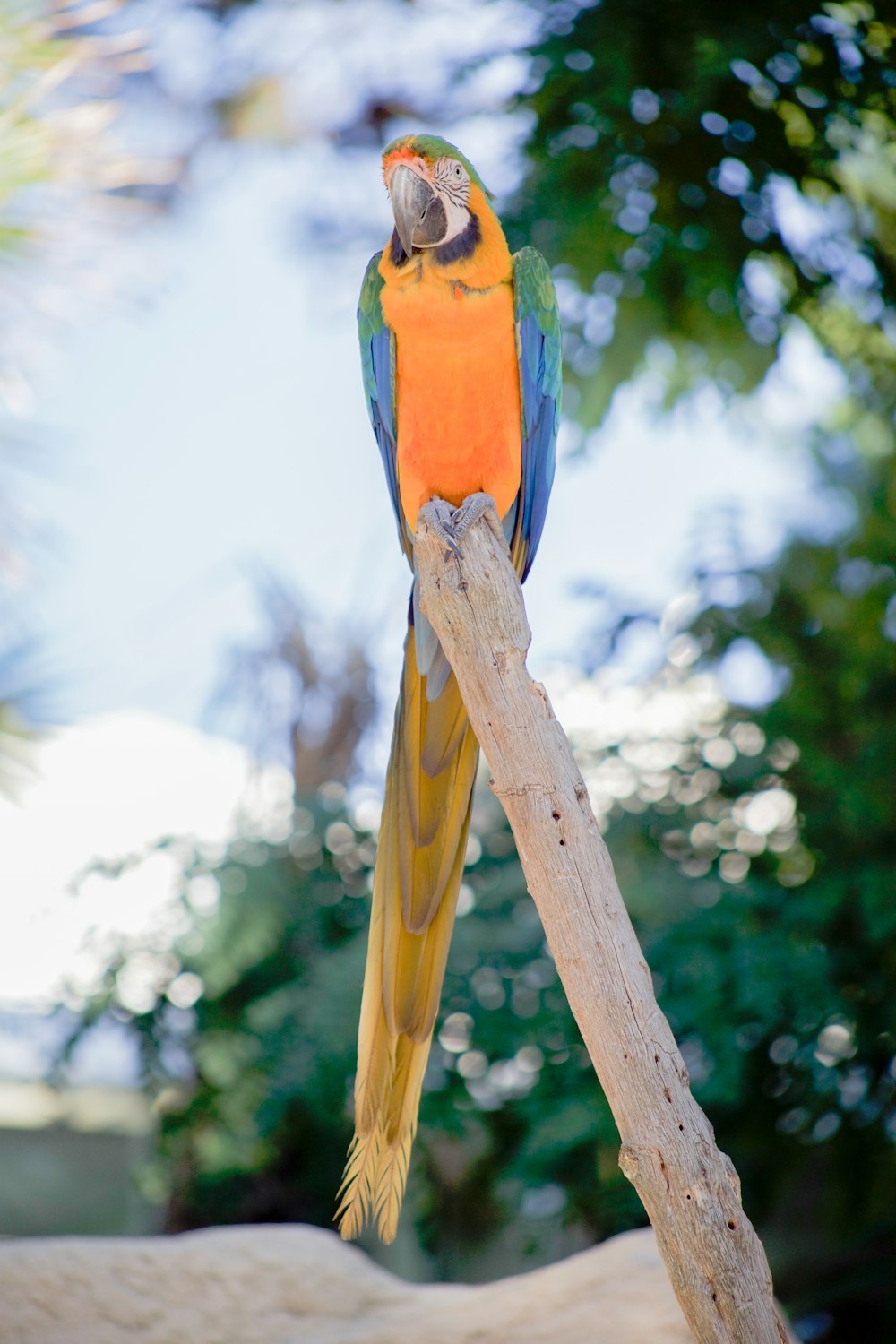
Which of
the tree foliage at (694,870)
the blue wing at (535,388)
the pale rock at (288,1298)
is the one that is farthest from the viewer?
the tree foliage at (694,870)

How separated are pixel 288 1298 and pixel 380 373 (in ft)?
6.13

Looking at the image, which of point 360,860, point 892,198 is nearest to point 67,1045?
point 360,860

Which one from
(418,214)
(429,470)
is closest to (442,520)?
(429,470)

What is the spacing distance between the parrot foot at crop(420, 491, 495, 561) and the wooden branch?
0.04ft

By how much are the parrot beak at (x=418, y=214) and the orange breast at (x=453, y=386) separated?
4cm

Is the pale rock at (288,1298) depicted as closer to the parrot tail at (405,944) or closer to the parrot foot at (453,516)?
the parrot tail at (405,944)

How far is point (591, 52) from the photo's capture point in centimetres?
266

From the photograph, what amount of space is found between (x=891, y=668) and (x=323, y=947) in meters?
2.10

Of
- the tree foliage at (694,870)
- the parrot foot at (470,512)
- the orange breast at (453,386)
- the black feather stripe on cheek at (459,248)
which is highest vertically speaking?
the black feather stripe on cheek at (459,248)

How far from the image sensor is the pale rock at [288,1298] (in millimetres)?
1942

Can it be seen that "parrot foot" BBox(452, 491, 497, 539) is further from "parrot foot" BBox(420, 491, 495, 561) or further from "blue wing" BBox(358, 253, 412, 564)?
"blue wing" BBox(358, 253, 412, 564)

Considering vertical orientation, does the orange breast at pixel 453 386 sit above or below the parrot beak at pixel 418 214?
below

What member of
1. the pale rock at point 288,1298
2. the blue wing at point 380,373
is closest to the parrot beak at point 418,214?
the blue wing at point 380,373

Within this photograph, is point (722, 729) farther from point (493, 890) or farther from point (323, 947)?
point (323, 947)
